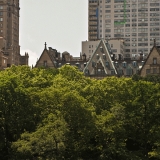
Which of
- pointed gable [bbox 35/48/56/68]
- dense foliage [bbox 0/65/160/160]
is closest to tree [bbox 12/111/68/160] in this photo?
dense foliage [bbox 0/65/160/160]

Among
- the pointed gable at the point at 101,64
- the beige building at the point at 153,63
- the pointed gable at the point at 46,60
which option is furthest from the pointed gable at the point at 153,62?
the pointed gable at the point at 46,60

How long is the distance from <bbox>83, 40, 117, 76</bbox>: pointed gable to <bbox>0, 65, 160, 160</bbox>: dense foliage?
76481 millimetres

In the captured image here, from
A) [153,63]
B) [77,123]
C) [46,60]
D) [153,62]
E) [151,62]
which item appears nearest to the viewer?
[77,123]

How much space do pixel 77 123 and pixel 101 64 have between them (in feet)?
297

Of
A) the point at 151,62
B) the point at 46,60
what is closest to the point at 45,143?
the point at 151,62

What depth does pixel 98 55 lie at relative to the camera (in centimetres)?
19875

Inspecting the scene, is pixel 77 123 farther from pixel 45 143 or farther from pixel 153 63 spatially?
pixel 153 63

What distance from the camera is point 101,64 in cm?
19425

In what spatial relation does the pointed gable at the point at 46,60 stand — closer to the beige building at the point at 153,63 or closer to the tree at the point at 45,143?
the beige building at the point at 153,63

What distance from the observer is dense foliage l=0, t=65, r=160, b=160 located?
331ft

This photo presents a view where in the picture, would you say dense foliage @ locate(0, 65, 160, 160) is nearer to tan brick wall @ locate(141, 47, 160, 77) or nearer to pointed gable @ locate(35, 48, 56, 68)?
tan brick wall @ locate(141, 47, 160, 77)

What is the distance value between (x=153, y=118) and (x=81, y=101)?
15.5 meters

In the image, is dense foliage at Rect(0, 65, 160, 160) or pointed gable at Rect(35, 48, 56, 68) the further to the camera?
pointed gable at Rect(35, 48, 56, 68)

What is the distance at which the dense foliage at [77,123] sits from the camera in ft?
331
